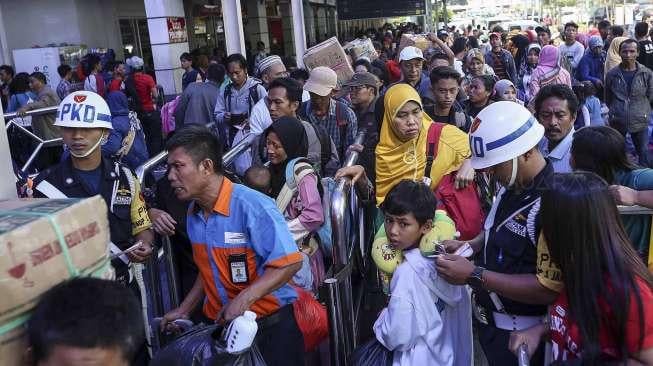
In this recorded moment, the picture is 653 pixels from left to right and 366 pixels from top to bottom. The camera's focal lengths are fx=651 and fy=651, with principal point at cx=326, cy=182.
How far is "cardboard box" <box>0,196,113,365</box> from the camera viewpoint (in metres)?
1.40

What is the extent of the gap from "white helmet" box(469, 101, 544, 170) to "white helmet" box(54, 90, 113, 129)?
68.0 inches

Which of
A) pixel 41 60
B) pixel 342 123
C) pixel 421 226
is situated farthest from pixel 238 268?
pixel 41 60

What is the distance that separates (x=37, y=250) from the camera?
1441 millimetres

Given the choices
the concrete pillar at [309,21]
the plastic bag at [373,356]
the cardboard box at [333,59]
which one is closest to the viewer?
the plastic bag at [373,356]

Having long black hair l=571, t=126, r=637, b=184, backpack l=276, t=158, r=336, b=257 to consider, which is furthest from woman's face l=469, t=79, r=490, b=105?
long black hair l=571, t=126, r=637, b=184

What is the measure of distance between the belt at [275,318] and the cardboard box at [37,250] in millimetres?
1044

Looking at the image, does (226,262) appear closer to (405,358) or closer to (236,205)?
(236,205)

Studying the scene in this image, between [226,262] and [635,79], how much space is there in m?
5.99

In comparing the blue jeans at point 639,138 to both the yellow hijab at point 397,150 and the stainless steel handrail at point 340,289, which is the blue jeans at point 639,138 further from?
the stainless steel handrail at point 340,289

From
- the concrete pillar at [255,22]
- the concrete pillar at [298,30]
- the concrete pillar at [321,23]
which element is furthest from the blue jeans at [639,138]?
the concrete pillar at [321,23]

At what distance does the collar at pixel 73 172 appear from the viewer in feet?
9.99

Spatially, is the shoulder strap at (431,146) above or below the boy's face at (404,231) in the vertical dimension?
above

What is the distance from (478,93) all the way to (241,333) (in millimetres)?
4055

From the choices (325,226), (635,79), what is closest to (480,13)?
(635,79)
